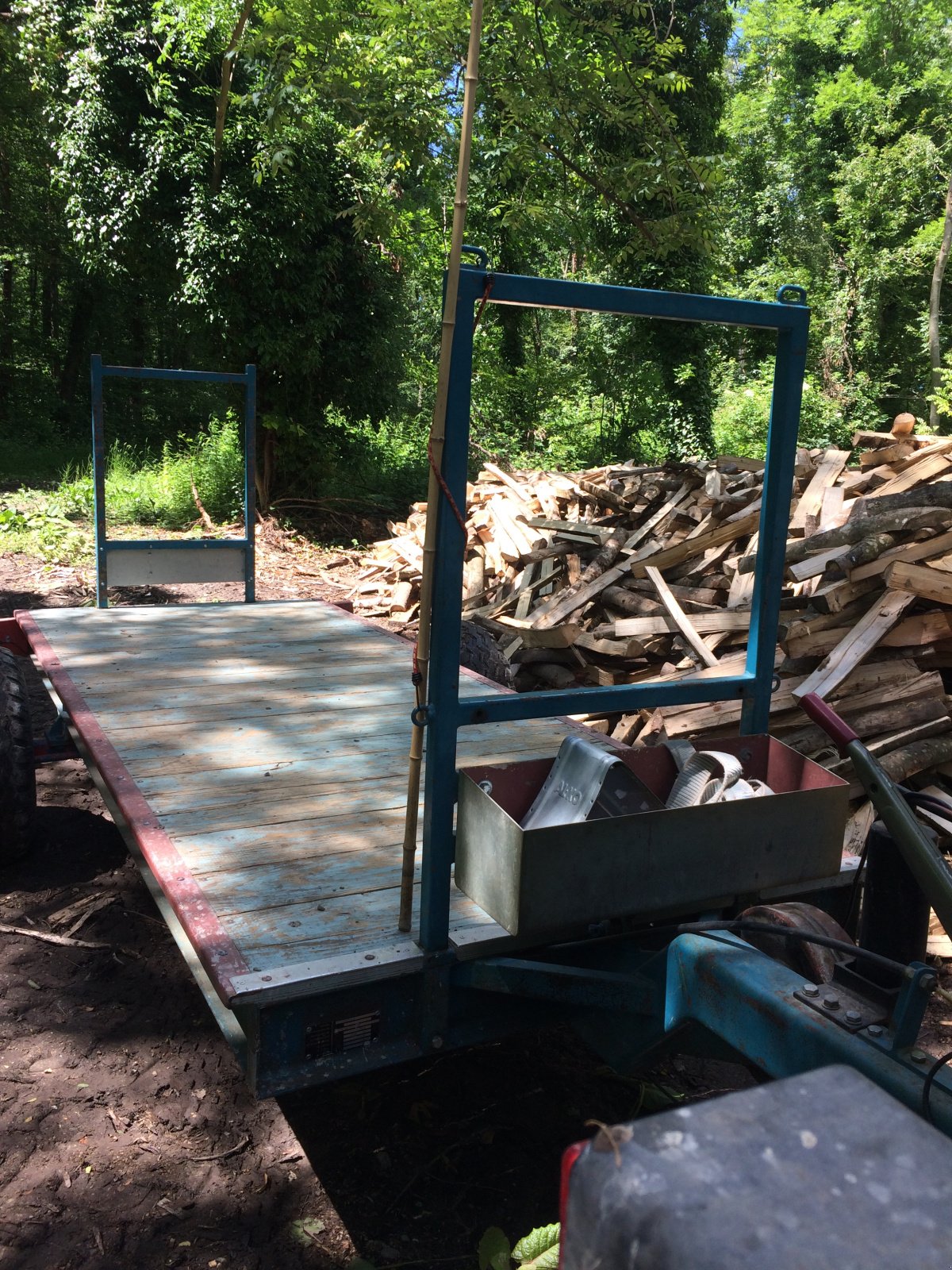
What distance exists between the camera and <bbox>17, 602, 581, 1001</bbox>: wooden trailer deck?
241 centimetres

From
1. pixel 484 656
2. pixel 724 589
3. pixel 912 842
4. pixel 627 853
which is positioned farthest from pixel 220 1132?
pixel 724 589

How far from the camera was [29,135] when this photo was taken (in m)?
23.5

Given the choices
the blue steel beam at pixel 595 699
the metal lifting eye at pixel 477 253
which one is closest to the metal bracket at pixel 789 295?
the metal lifting eye at pixel 477 253

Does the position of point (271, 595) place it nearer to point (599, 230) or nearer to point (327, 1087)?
point (327, 1087)

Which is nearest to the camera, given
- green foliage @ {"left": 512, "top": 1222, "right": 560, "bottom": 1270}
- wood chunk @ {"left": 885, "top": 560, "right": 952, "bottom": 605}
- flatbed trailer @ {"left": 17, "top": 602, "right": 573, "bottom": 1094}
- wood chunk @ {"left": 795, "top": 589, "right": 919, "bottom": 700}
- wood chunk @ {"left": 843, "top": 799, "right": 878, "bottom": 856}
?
green foliage @ {"left": 512, "top": 1222, "right": 560, "bottom": 1270}

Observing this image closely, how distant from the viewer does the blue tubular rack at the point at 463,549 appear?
2.00 meters

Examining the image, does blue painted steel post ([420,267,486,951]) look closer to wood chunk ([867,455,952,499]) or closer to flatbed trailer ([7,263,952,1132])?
flatbed trailer ([7,263,952,1132])

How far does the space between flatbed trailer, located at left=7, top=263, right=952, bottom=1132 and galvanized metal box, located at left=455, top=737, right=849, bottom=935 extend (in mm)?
12

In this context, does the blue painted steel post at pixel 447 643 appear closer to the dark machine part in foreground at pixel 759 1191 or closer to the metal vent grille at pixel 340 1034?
the metal vent grille at pixel 340 1034

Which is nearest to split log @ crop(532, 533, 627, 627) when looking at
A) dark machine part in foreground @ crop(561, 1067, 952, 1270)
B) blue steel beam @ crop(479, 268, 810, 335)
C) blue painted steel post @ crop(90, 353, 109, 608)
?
blue painted steel post @ crop(90, 353, 109, 608)

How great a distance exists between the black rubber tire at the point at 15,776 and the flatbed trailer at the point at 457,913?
2.82 ft

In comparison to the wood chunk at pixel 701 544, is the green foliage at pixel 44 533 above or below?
below

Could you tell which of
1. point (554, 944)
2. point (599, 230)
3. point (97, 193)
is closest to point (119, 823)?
point (554, 944)

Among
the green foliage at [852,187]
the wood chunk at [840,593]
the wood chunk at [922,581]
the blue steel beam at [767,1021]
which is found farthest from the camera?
the green foliage at [852,187]
